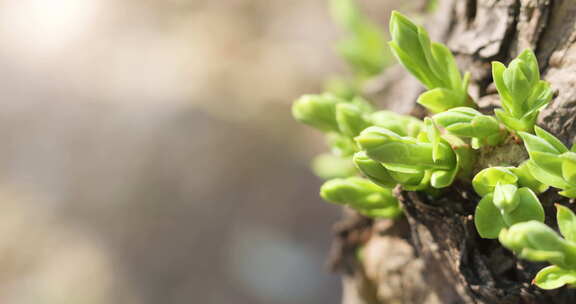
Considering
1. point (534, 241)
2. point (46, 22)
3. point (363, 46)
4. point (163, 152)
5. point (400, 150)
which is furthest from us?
point (46, 22)

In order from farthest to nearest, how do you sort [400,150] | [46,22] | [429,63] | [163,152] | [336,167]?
[46,22]
[163,152]
[336,167]
[429,63]
[400,150]

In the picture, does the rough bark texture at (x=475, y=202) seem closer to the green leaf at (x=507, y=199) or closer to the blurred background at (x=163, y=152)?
the green leaf at (x=507, y=199)

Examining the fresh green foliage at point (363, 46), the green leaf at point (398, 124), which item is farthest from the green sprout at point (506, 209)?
the fresh green foliage at point (363, 46)

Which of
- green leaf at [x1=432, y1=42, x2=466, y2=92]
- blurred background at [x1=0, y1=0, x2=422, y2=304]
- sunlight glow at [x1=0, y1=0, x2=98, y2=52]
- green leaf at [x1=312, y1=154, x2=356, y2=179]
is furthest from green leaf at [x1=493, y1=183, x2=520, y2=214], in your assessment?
sunlight glow at [x1=0, y1=0, x2=98, y2=52]

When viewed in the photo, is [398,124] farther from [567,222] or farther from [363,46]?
[363,46]

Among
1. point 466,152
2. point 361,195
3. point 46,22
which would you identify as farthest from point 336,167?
point 46,22

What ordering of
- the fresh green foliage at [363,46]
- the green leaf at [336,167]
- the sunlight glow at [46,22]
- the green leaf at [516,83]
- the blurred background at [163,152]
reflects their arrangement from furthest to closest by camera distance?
the sunlight glow at [46,22], the blurred background at [163,152], the fresh green foliage at [363,46], the green leaf at [336,167], the green leaf at [516,83]
